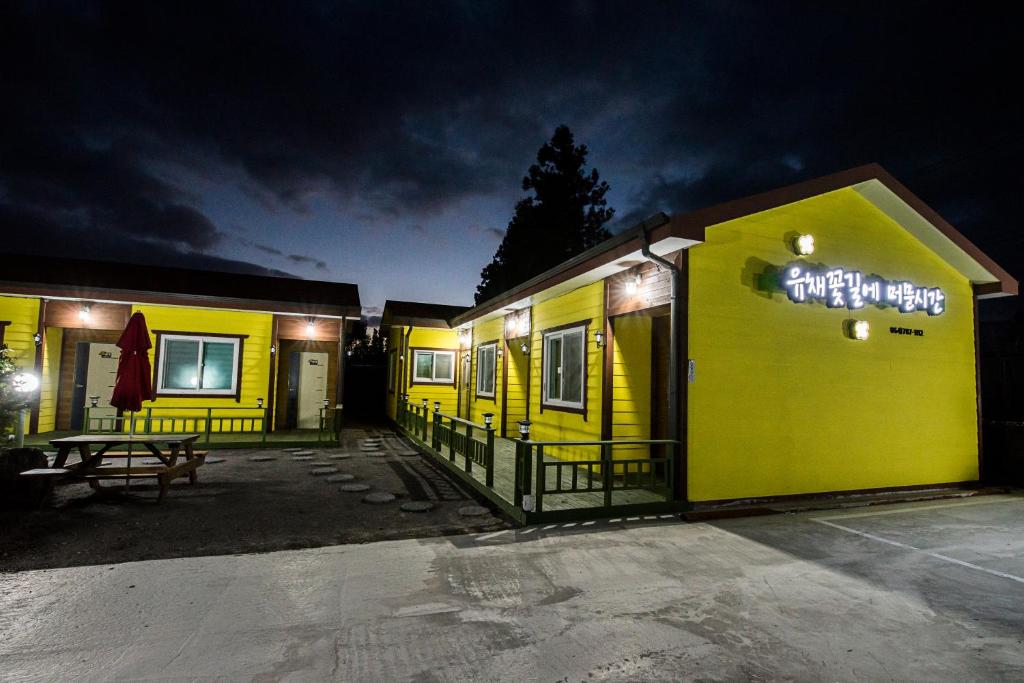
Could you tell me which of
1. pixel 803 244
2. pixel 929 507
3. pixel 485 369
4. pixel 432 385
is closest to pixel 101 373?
pixel 432 385

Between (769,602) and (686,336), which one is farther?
(686,336)

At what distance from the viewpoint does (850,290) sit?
24.0ft

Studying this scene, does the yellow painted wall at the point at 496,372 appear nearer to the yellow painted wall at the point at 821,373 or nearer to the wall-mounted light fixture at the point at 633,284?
the wall-mounted light fixture at the point at 633,284

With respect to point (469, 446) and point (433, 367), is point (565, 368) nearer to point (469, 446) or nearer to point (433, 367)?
point (469, 446)

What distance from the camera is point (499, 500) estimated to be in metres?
6.27

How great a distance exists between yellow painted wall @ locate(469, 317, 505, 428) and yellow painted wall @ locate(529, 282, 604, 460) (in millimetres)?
1796

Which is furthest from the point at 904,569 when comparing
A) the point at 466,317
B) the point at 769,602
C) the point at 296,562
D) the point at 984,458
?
the point at 466,317

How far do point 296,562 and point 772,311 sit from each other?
627 centimetres

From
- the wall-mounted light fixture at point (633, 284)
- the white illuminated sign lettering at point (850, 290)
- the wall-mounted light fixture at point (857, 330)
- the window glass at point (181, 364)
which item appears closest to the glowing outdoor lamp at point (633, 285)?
the wall-mounted light fixture at point (633, 284)

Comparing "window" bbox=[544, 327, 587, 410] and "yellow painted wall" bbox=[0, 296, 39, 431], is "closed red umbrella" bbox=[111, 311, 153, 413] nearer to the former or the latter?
"yellow painted wall" bbox=[0, 296, 39, 431]

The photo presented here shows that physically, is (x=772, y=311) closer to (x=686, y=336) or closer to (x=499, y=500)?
(x=686, y=336)

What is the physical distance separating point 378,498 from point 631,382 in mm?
4090

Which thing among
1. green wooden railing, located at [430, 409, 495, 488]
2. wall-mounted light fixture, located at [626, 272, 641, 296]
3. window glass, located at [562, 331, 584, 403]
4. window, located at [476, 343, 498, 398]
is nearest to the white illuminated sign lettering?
wall-mounted light fixture, located at [626, 272, 641, 296]

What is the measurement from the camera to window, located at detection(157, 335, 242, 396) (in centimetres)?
1220
